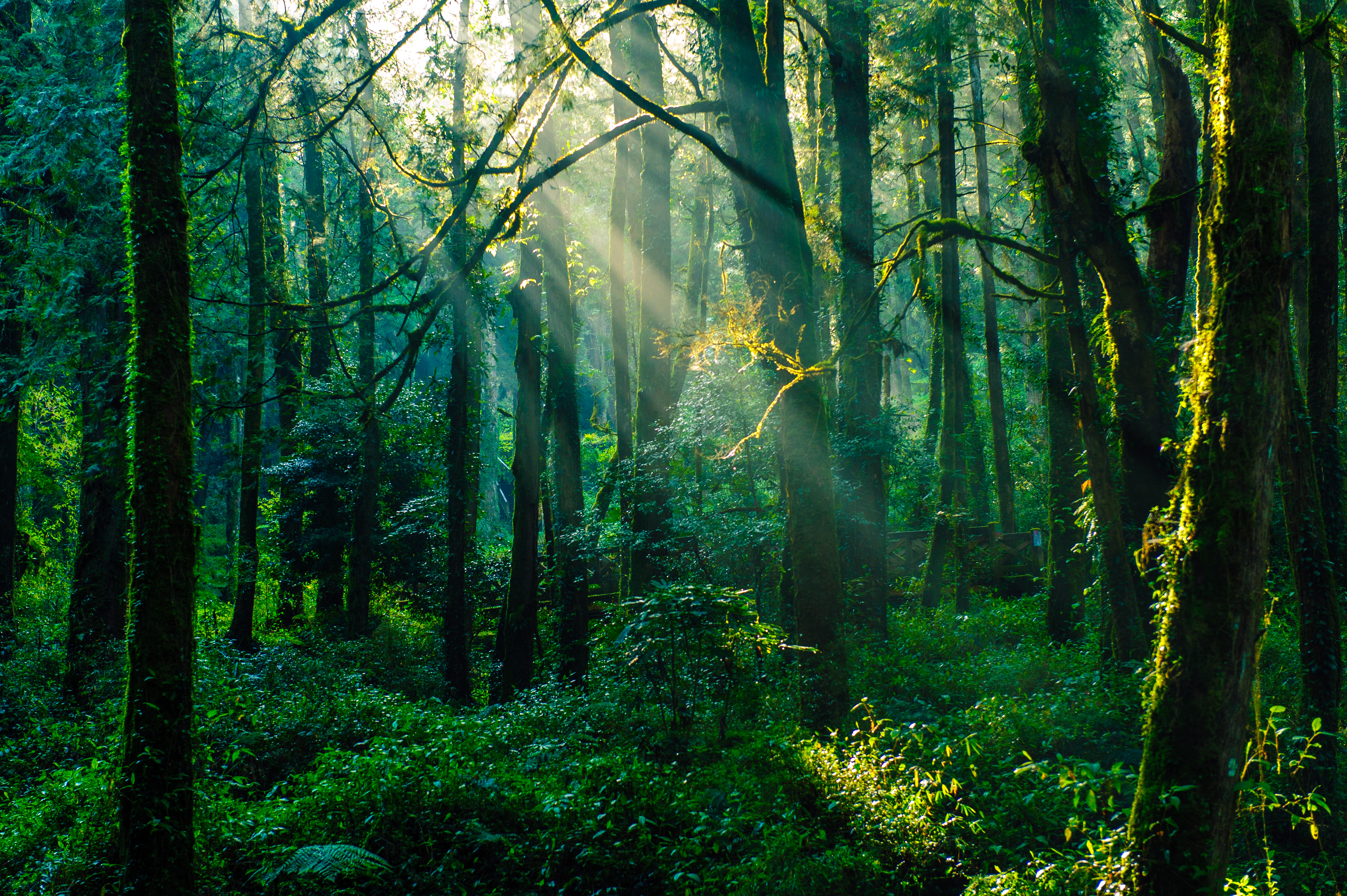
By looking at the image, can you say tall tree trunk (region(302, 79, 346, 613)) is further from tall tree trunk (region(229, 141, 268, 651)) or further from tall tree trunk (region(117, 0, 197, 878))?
tall tree trunk (region(117, 0, 197, 878))

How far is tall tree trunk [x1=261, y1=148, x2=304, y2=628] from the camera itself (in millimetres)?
12742

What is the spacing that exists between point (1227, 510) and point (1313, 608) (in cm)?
385

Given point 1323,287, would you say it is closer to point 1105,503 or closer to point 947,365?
point 1105,503

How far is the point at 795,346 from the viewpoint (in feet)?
25.3

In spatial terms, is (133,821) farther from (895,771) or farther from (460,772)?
(895,771)

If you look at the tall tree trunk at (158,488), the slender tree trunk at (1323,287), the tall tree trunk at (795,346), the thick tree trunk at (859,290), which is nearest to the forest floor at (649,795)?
the tall tree trunk at (158,488)

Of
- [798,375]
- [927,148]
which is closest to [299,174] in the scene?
[927,148]

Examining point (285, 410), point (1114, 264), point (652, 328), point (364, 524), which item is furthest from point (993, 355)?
point (285, 410)

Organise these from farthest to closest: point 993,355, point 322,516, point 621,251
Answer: point 322,516 → point 993,355 → point 621,251

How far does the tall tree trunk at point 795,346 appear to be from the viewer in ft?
24.7

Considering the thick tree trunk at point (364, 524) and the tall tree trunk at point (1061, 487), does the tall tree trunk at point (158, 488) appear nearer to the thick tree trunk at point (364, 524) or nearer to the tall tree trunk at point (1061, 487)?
the thick tree trunk at point (364, 524)

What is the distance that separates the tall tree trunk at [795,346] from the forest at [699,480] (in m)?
0.04

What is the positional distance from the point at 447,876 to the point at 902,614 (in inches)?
434

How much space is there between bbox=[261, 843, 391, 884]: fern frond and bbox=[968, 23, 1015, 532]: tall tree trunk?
16.7 meters
